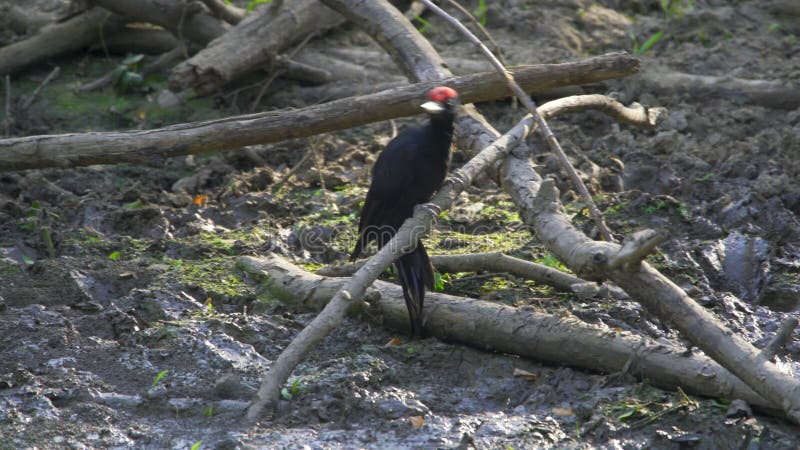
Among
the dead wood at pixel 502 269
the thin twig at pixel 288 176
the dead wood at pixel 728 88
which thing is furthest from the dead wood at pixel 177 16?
the dead wood at pixel 728 88

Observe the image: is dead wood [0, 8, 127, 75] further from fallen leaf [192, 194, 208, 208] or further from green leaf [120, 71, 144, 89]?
A: fallen leaf [192, 194, 208, 208]

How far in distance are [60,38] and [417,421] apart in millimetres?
4911

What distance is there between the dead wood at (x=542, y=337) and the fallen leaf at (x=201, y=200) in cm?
119

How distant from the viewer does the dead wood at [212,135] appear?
470 cm

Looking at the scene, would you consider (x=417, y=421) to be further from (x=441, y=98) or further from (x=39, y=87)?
(x=39, y=87)

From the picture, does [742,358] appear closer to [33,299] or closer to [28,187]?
[33,299]

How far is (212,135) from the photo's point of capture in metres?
4.74

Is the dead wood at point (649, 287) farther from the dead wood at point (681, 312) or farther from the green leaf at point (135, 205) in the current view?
the green leaf at point (135, 205)

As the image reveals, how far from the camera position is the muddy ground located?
4.01 metres

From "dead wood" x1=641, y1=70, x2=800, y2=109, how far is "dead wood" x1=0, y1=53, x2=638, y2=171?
7.26ft

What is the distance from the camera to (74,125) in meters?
6.98

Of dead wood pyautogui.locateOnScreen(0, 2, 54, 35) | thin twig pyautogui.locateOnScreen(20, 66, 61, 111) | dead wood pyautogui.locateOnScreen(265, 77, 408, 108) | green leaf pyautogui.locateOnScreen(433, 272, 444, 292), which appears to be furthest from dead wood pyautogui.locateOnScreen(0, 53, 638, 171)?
dead wood pyautogui.locateOnScreen(0, 2, 54, 35)

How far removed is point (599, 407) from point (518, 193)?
1.24 m

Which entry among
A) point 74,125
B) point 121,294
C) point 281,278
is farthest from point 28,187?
point 281,278
